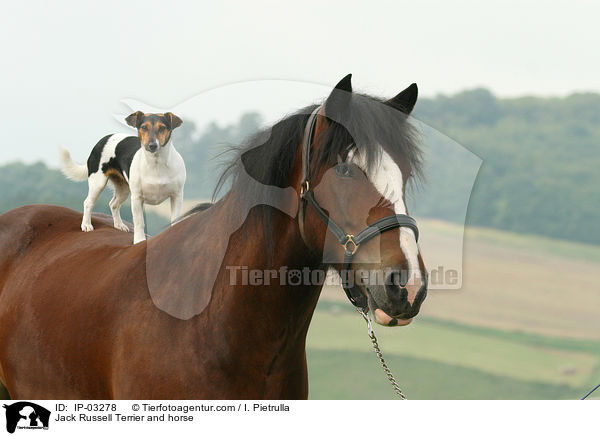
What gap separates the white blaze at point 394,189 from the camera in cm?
218

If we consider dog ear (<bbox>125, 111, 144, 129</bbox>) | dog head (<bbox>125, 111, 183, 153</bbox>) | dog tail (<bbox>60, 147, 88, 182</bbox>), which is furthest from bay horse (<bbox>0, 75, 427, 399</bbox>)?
dog tail (<bbox>60, 147, 88, 182</bbox>)

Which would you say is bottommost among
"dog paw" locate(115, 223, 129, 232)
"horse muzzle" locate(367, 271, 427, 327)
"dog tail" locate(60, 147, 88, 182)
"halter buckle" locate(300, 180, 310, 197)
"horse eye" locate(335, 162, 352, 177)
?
"dog paw" locate(115, 223, 129, 232)

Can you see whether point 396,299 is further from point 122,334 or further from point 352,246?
point 122,334

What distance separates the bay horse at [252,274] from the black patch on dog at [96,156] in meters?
0.54

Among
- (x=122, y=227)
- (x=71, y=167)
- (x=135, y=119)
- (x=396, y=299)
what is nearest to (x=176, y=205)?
(x=135, y=119)

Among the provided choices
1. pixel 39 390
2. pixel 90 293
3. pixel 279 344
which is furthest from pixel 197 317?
pixel 39 390

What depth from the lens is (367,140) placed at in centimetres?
235

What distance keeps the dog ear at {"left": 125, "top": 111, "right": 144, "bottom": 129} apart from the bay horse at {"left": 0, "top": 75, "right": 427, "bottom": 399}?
0.52m

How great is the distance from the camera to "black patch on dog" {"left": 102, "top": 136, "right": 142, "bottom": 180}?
318 centimetres

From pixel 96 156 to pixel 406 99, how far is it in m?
1.88

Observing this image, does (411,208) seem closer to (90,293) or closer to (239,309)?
(239,309)

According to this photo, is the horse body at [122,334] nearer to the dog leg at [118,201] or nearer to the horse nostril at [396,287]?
the dog leg at [118,201]

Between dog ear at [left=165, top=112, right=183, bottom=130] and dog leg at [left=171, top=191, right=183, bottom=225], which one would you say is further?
dog leg at [left=171, top=191, right=183, bottom=225]

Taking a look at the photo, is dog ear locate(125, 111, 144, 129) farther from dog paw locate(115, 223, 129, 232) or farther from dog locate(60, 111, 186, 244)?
dog paw locate(115, 223, 129, 232)
